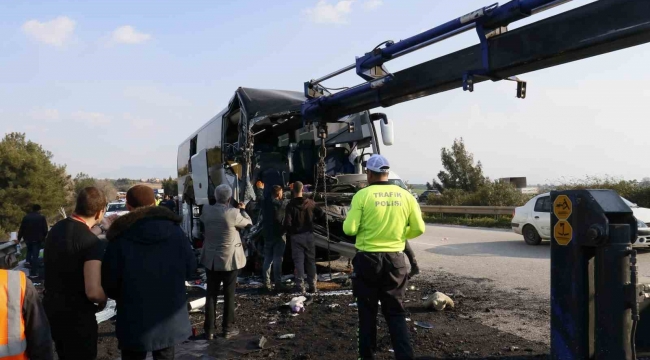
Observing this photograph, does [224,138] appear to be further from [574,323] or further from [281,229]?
[574,323]

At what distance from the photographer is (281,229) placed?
930 cm

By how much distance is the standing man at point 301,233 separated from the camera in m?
8.98

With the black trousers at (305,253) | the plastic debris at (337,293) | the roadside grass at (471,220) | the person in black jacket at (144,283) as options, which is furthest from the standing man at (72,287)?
the roadside grass at (471,220)

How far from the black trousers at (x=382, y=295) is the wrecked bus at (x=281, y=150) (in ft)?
15.6

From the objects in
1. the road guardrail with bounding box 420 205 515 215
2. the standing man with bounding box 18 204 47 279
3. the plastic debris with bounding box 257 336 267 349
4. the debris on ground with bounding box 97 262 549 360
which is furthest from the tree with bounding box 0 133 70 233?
the plastic debris with bounding box 257 336 267 349

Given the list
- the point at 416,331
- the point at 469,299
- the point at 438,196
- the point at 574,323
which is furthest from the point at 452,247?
the point at 438,196

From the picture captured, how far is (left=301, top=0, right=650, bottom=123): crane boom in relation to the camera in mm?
4348

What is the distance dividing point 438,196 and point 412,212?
26966 millimetres

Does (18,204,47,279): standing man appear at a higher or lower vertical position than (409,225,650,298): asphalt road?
higher

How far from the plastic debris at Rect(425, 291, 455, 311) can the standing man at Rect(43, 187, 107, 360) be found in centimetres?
479

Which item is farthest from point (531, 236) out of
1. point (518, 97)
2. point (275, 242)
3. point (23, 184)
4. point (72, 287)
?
point (23, 184)

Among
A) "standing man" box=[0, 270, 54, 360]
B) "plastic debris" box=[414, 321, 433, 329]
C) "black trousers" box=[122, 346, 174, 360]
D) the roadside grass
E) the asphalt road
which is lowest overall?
"plastic debris" box=[414, 321, 433, 329]

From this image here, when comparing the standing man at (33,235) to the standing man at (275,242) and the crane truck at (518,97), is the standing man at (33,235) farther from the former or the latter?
the standing man at (275,242)

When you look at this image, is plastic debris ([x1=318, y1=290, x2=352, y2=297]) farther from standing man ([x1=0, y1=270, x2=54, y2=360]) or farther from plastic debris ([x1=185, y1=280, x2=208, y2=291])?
standing man ([x1=0, y1=270, x2=54, y2=360])
